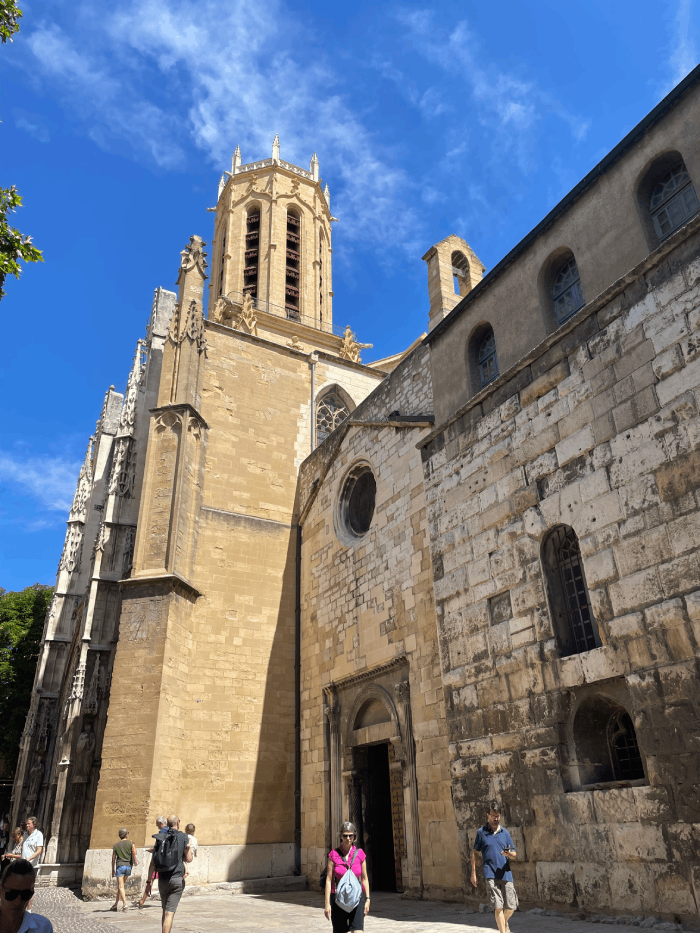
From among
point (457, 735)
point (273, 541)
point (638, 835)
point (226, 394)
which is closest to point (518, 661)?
point (457, 735)

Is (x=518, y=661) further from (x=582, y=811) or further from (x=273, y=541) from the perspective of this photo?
(x=273, y=541)

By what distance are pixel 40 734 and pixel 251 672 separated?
878 centimetres

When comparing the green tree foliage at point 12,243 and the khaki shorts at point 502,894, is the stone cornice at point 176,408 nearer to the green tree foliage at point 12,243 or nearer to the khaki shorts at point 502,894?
the green tree foliage at point 12,243

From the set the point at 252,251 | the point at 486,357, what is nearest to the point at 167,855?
the point at 486,357

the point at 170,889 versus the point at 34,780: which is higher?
the point at 34,780

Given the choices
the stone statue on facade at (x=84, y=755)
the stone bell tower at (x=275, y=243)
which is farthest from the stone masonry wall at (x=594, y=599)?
the stone bell tower at (x=275, y=243)

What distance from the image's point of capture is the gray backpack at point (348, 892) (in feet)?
14.3

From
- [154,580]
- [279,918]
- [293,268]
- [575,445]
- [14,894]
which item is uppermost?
[293,268]

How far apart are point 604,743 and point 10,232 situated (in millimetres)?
7533

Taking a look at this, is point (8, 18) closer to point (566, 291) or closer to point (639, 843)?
point (566, 291)

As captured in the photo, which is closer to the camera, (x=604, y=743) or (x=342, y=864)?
(x=342, y=864)

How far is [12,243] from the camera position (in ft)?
21.8

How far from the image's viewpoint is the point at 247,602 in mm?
12750

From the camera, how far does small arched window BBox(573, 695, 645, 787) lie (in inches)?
236
